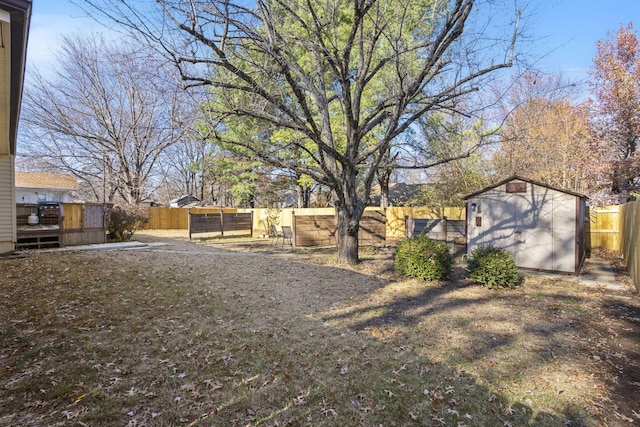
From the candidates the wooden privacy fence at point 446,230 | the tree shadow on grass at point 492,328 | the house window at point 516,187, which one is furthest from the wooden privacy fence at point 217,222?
the house window at point 516,187

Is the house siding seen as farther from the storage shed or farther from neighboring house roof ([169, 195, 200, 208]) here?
neighboring house roof ([169, 195, 200, 208])

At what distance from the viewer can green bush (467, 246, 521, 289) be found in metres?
6.55

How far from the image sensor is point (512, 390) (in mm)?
3049

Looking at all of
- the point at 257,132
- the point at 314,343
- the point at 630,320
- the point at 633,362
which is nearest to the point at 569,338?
the point at 633,362

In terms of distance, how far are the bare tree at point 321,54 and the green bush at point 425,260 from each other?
1677 mm

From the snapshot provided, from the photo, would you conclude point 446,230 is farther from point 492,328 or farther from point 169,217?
point 169,217

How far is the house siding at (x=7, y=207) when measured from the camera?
8.70 m

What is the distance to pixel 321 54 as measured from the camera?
7387 millimetres

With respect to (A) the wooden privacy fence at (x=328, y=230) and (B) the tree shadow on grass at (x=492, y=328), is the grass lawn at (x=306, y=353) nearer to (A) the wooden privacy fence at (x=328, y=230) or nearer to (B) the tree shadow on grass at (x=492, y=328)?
(B) the tree shadow on grass at (x=492, y=328)

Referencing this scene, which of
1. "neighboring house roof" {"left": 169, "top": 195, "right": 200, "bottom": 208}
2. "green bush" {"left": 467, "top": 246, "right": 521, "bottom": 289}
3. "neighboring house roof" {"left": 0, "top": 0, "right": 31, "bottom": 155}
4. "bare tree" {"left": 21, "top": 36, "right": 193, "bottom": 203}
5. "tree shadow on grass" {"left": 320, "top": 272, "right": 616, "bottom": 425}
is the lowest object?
"tree shadow on grass" {"left": 320, "top": 272, "right": 616, "bottom": 425}

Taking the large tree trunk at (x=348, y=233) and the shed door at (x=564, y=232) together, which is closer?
the shed door at (x=564, y=232)

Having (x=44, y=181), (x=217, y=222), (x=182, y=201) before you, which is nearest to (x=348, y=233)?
(x=217, y=222)

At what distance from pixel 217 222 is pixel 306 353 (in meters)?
13.6

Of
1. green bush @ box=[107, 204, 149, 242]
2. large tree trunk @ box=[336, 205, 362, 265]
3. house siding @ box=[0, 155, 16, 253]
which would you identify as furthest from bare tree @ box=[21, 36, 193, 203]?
large tree trunk @ box=[336, 205, 362, 265]
